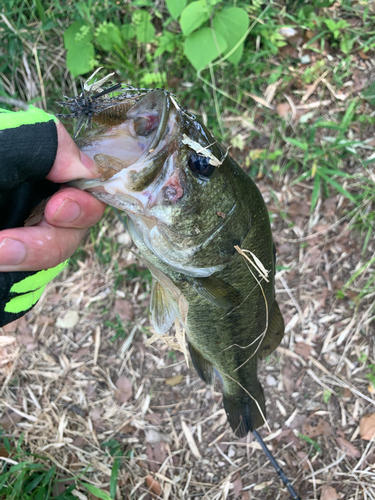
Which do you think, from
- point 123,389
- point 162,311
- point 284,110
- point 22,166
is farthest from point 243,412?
point 284,110

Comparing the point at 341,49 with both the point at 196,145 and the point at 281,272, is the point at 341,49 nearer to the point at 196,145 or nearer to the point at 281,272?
the point at 281,272

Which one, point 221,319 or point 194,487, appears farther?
point 194,487

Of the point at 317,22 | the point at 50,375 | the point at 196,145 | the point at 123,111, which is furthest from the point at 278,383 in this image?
the point at 317,22

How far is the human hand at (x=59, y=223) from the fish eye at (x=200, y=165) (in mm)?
A: 353

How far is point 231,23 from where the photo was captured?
2188 mm

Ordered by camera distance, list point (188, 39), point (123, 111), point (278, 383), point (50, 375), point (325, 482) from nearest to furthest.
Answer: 1. point (123, 111)
2. point (188, 39)
3. point (325, 482)
4. point (278, 383)
5. point (50, 375)

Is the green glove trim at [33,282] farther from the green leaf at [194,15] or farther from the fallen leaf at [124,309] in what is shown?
the green leaf at [194,15]

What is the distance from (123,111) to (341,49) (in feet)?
8.41

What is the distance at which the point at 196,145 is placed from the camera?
3.76 ft

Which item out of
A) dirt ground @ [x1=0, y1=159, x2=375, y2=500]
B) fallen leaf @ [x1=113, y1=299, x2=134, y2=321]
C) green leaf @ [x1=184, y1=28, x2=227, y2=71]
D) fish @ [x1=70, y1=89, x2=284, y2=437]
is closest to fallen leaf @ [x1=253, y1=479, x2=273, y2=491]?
dirt ground @ [x1=0, y1=159, x2=375, y2=500]

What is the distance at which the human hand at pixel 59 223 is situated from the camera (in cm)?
113

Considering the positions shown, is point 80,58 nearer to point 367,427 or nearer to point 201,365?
point 201,365

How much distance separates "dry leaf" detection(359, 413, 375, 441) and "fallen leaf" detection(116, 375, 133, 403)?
1885 mm

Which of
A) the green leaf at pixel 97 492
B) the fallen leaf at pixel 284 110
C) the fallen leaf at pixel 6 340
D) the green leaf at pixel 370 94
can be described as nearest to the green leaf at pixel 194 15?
the fallen leaf at pixel 284 110
